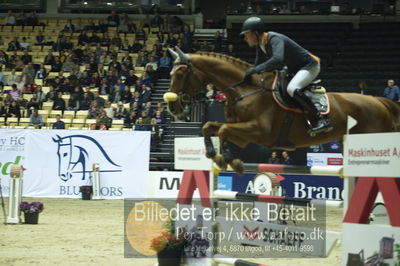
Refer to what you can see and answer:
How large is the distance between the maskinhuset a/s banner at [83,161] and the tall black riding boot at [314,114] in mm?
10799

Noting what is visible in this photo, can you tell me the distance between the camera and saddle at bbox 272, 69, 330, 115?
274 inches

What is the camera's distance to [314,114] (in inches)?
270

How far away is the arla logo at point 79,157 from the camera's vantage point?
57.1 feet

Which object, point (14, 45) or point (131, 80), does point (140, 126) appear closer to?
point (131, 80)

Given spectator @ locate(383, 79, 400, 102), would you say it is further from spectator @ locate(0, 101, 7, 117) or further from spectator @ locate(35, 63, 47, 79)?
spectator @ locate(35, 63, 47, 79)

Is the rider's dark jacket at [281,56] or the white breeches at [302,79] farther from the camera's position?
the white breeches at [302,79]

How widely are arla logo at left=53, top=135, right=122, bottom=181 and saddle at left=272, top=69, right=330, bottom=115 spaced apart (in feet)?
35.8

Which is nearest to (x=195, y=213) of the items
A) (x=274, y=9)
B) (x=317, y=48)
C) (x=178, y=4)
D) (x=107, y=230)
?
(x=107, y=230)

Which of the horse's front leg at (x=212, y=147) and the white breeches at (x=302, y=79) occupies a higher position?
the white breeches at (x=302, y=79)

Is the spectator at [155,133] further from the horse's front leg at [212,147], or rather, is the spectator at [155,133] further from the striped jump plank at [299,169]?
the striped jump plank at [299,169]

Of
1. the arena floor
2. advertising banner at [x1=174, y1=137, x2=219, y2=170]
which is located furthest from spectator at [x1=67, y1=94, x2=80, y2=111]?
advertising banner at [x1=174, y1=137, x2=219, y2=170]

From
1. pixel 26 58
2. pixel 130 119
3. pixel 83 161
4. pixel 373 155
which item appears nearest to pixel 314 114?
pixel 373 155

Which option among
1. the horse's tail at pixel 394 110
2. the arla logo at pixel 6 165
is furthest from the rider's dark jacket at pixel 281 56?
the arla logo at pixel 6 165

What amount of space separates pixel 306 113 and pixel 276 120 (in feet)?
1.17
